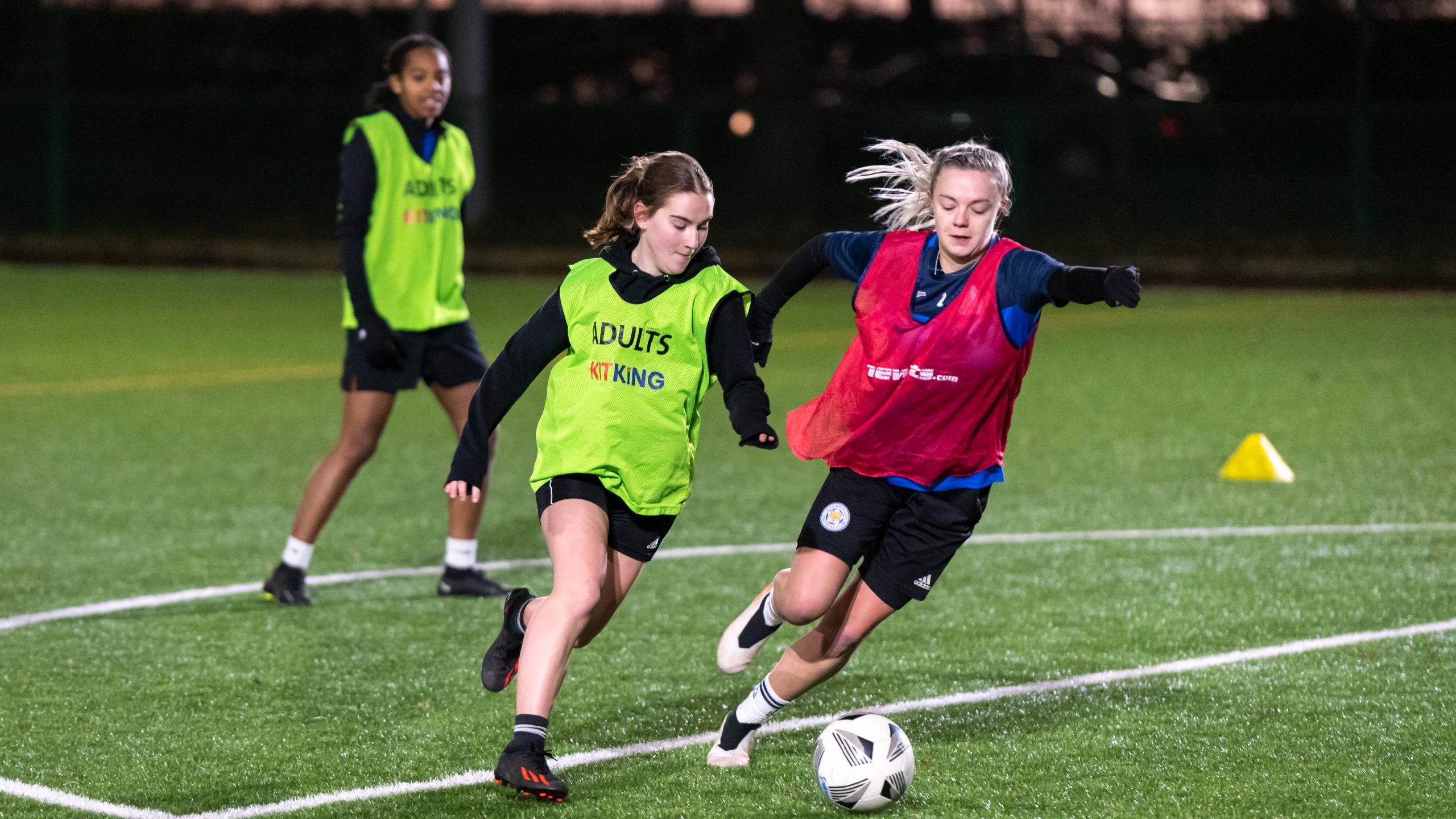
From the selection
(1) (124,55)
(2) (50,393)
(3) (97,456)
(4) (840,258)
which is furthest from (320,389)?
(1) (124,55)

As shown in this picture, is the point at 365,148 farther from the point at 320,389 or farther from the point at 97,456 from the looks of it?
the point at 320,389

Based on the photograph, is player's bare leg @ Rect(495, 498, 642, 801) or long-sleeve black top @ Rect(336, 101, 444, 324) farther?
long-sleeve black top @ Rect(336, 101, 444, 324)

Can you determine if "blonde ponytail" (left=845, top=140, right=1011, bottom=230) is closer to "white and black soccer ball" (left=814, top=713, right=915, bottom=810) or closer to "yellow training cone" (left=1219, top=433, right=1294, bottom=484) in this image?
"white and black soccer ball" (left=814, top=713, right=915, bottom=810)

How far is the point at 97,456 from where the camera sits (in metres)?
9.54

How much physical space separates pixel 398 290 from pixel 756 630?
2358 mm

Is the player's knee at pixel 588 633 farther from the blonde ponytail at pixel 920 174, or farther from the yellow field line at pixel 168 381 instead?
the yellow field line at pixel 168 381

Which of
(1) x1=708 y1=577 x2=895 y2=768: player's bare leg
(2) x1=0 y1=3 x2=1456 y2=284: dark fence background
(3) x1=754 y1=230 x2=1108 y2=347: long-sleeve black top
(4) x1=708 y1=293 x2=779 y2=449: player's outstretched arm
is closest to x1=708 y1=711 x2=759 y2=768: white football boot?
(1) x1=708 y1=577 x2=895 y2=768: player's bare leg

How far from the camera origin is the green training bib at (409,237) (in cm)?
656

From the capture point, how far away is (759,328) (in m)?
4.64

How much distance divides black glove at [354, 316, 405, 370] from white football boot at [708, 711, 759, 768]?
95.0 inches

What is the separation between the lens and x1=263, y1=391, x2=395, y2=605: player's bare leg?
21.3 ft

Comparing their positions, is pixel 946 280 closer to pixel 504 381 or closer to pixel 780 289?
pixel 780 289

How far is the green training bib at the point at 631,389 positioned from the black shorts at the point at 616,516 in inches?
1.1

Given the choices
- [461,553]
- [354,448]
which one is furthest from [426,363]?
[461,553]
